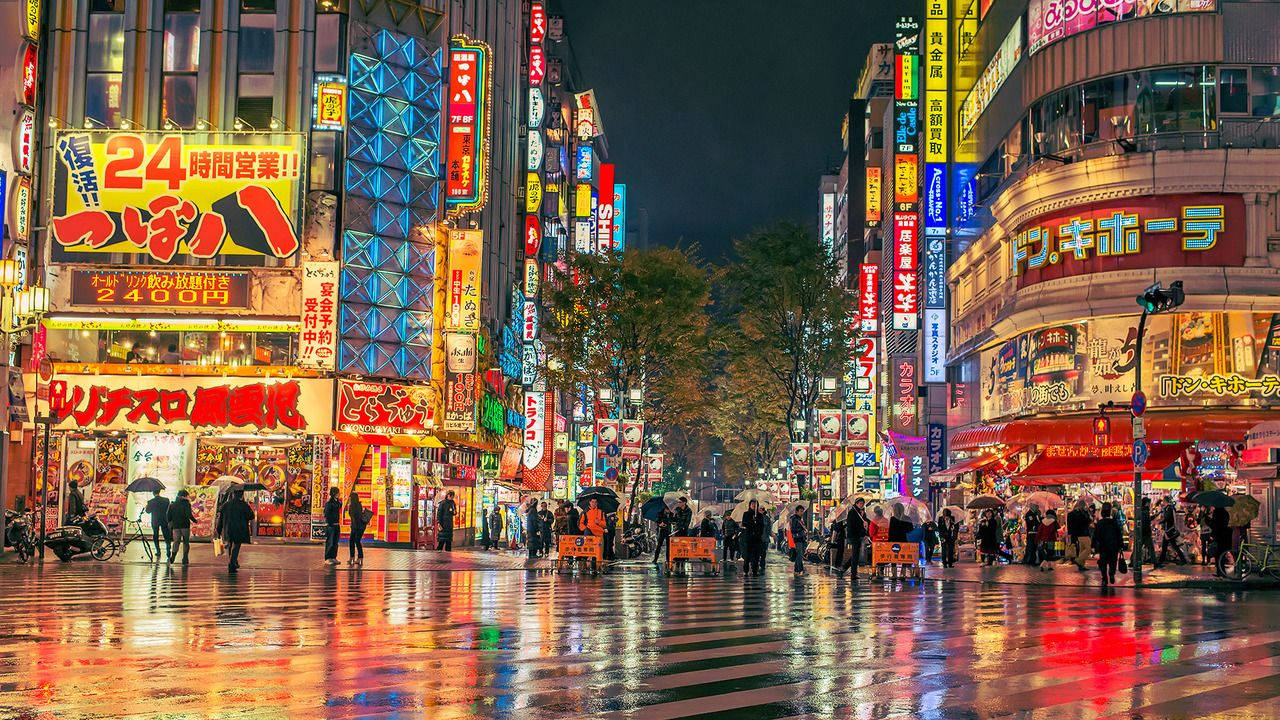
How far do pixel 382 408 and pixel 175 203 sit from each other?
8.75 metres

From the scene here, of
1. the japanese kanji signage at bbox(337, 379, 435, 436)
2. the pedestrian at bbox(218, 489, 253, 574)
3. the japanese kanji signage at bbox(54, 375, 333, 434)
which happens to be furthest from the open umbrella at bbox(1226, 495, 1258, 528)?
the japanese kanji signage at bbox(54, 375, 333, 434)

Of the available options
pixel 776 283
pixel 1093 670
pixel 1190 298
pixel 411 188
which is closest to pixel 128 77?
pixel 411 188

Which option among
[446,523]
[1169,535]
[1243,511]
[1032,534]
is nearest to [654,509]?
[446,523]

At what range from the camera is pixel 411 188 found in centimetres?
4597

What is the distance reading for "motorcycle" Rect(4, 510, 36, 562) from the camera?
31047 millimetres

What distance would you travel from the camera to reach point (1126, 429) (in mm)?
42656

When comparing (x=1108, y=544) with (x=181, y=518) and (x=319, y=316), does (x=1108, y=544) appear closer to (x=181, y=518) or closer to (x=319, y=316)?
(x=181, y=518)

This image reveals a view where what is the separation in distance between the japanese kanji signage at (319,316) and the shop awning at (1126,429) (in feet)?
69.9

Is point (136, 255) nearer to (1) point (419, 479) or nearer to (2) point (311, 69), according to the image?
(2) point (311, 69)

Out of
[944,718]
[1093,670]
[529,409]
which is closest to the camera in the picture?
[944,718]

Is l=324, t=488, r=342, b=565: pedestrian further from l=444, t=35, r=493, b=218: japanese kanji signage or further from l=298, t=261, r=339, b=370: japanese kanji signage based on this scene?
l=444, t=35, r=493, b=218: japanese kanji signage

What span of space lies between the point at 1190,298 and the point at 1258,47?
25.1 ft

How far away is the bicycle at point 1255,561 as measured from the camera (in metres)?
28.9

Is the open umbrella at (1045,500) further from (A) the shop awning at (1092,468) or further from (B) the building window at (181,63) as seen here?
(B) the building window at (181,63)
